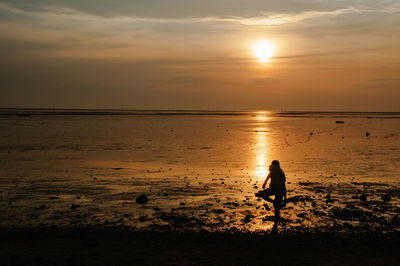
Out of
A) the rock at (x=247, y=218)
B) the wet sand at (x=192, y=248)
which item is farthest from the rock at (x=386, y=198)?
the rock at (x=247, y=218)

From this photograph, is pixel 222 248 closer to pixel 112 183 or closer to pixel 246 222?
pixel 246 222

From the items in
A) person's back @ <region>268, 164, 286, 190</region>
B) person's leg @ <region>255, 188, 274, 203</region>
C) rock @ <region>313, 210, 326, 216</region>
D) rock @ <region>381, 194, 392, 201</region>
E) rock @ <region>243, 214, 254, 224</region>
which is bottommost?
rock @ <region>243, 214, 254, 224</region>

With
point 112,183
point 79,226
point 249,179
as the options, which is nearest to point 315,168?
point 249,179

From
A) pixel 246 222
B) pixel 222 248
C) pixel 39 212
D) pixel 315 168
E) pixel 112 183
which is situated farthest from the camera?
pixel 315 168

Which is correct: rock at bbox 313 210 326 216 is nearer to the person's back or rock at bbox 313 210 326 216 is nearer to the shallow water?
the shallow water

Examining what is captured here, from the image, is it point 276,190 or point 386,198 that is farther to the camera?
point 386,198

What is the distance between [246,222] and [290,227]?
1594 mm

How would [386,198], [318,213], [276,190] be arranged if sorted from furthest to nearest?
[386,198]
[276,190]
[318,213]

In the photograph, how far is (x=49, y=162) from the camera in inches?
1228

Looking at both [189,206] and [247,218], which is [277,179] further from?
[189,206]

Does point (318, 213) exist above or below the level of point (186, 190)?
below

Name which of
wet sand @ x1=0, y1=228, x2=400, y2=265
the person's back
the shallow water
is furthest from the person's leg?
wet sand @ x1=0, y1=228, x2=400, y2=265

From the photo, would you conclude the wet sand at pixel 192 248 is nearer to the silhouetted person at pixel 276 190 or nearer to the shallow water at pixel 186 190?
the shallow water at pixel 186 190

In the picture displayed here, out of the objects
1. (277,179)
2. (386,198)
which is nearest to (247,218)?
(277,179)
